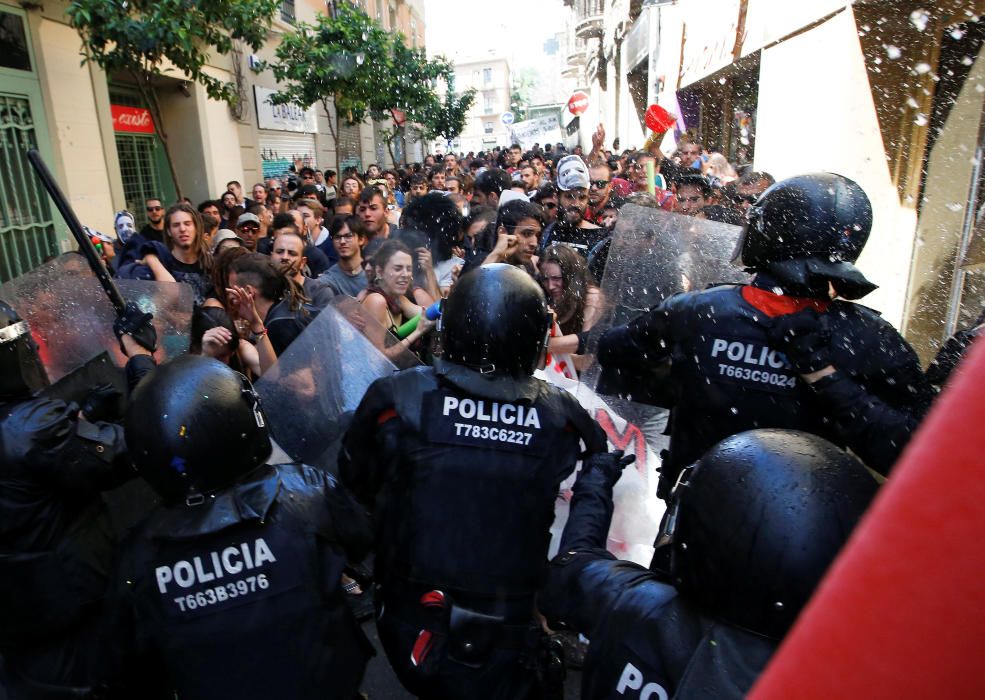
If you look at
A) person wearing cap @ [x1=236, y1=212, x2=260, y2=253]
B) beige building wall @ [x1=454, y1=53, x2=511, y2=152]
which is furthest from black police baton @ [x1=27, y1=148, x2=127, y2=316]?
beige building wall @ [x1=454, y1=53, x2=511, y2=152]

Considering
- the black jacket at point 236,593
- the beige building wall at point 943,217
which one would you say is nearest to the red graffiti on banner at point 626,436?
the black jacket at point 236,593

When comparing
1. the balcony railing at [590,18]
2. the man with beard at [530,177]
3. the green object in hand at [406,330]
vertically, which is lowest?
the green object in hand at [406,330]

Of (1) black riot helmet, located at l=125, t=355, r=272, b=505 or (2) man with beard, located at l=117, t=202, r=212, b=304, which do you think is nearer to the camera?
(1) black riot helmet, located at l=125, t=355, r=272, b=505

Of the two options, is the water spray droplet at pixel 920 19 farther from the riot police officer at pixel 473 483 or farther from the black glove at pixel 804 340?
the riot police officer at pixel 473 483

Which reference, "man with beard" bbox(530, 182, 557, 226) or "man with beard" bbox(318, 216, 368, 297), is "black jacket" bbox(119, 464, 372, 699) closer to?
"man with beard" bbox(318, 216, 368, 297)

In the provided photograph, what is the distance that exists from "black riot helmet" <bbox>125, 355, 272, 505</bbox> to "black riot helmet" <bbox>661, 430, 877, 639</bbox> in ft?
3.81

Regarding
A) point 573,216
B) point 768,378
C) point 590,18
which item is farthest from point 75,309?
point 590,18

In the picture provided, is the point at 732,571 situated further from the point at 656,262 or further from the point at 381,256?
the point at 381,256

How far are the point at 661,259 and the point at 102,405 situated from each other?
231 cm

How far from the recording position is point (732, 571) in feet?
3.84

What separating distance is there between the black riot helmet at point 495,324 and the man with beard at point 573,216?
2.63 meters

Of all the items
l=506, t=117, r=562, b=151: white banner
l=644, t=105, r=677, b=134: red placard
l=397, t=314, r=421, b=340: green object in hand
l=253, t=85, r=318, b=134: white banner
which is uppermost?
l=253, t=85, r=318, b=134: white banner

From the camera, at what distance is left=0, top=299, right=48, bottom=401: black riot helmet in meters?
2.06

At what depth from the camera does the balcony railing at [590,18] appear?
33.8m
